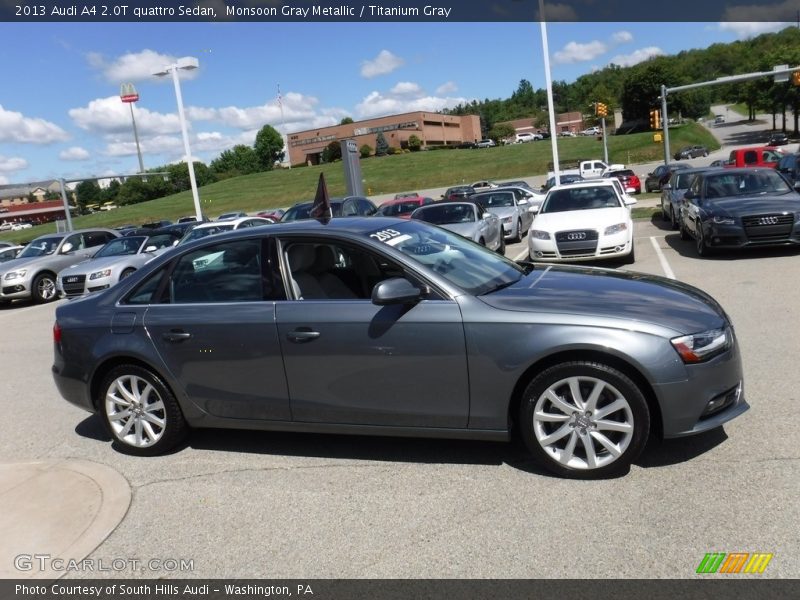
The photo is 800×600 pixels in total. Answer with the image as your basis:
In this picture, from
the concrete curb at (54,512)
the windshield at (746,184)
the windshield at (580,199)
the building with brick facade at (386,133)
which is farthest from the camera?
the building with brick facade at (386,133)

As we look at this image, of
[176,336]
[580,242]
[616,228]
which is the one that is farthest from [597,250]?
[176,336]

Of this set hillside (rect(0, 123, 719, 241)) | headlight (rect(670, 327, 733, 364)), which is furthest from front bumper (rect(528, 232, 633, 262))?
hillside (rect(0, 123, 719, 241))

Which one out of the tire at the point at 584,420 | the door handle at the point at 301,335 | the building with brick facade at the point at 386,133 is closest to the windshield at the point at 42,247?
the door handle at the point at 301,335

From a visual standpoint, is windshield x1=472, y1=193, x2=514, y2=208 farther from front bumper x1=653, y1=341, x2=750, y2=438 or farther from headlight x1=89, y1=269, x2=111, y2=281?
front bumper x1=653, y1=341, x2=750, y2=438

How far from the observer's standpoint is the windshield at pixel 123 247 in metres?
16.3

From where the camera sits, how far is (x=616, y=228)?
38.8ft

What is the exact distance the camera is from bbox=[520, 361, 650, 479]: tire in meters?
3.87

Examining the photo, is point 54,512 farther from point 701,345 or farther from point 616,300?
point 701,345

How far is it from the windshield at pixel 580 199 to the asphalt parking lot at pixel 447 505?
799cm

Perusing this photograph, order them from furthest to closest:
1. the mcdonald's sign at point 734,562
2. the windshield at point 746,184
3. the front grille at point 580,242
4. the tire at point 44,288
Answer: the tire at point 44,288 < the windshield at point 746,184 < the front grille at point 580,242 < the mcdonald's sign at point 734,562

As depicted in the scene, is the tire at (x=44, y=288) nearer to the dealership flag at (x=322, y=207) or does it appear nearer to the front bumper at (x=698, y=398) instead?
the dealership flag at (x=322, y=207)

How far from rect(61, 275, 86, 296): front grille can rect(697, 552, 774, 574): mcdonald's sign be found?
1447 centimetres

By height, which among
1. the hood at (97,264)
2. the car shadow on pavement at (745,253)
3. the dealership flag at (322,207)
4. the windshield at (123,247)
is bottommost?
the car shadow on pavement at (745,253)
